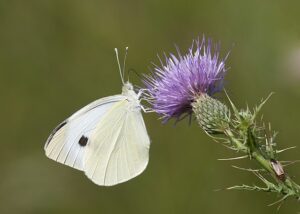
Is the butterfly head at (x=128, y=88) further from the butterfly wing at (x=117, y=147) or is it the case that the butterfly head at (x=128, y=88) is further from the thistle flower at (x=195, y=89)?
the thistle flower at (x=195, y=89)

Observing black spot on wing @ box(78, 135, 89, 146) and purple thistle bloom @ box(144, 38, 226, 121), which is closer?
purple thistle bloom @ box(144, 38, 226, 121)

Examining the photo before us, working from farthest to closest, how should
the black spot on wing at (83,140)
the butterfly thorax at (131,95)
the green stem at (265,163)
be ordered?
the black spot on wing at (83,140), the butterfly thorax at (131,95), the green stem at (265,163)

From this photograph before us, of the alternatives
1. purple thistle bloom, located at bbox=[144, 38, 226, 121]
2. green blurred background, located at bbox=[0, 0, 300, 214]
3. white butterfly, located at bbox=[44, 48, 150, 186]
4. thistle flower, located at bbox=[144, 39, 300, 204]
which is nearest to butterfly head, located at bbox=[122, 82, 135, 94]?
white butterfly, located at bbox=[44, 48, 150, 186]

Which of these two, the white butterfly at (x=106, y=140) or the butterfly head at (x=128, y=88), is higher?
the butterfly head at (x=128, y=88)

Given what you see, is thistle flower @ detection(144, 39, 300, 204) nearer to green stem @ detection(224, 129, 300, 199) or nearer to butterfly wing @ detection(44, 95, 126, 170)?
green stem @ detection(224, 129, 300, 199)

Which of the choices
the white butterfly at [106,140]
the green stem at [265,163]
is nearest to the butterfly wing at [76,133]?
the white butterfly at [106,140]
